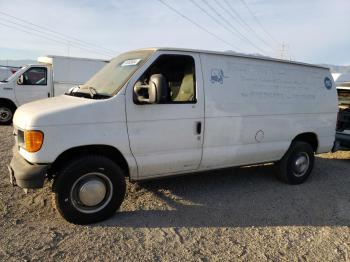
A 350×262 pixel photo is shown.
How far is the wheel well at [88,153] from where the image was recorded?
417 centimetres

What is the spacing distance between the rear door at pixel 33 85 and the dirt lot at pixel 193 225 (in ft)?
22.2

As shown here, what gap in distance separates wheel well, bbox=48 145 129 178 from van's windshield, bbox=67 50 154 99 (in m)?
0.64

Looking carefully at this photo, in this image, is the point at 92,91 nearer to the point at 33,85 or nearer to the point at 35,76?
the point at 33,85

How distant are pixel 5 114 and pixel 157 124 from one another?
9.50 m

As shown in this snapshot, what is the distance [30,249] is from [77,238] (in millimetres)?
488

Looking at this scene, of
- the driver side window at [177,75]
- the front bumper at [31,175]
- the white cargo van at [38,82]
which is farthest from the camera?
the white cargo van at [38,82]

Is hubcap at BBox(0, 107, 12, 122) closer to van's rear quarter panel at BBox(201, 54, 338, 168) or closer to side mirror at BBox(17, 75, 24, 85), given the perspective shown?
side mirror at BBox(17, 75, 24, 85)

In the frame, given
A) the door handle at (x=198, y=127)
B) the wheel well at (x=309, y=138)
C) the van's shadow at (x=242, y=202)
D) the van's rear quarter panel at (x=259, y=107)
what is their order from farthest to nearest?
1. the wheel well at (x=309, y=138)
2. the van's rear quarter panel at (x=259, y=107)
3. the door handle at (x=198, y=127)
4. the van's shadow at (x=242, y=202)

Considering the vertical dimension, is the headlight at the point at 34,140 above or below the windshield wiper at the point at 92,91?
below

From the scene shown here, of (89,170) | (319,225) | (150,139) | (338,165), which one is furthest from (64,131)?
(338,165)

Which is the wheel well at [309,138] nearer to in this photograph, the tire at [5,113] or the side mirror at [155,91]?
the side mirror at [155,91]

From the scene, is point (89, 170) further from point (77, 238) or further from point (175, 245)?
point (175, 245)

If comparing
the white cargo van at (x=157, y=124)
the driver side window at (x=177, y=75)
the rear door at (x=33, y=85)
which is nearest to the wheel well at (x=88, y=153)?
the white cargo van at (x=157, y=124)

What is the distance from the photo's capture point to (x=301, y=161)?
636cm
